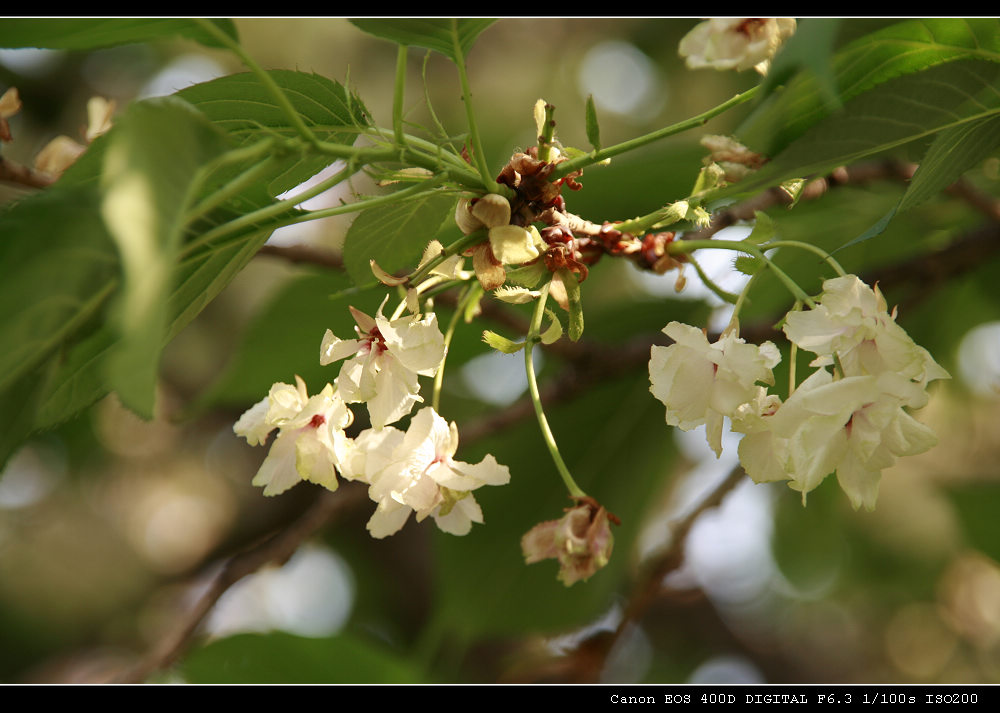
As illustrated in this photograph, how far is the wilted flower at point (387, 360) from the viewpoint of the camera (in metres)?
0.50

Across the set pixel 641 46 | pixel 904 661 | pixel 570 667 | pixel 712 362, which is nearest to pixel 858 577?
pixel 904 661

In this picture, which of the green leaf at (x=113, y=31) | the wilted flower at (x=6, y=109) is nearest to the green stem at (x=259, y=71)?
the green leaf at (x=113, y=31)

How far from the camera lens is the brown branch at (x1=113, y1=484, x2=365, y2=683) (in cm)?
85

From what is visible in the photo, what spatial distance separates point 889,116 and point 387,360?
0.33 meters

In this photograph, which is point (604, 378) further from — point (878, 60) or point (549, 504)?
point (878, 60)

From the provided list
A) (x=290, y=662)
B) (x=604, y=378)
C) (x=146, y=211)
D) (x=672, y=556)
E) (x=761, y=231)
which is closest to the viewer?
(x=146, y=211)

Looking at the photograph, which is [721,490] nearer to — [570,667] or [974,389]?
[570,667]

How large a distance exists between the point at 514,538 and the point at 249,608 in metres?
1.18

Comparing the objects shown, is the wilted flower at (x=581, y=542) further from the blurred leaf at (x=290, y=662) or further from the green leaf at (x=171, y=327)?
the blurred leaf at (x=290, y=662)

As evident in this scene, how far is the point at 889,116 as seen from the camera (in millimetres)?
474

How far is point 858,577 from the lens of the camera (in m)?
2.04

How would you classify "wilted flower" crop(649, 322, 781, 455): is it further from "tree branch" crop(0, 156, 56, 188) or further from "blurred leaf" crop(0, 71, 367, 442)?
"tree branch" crop(0, 156, 56, 188)

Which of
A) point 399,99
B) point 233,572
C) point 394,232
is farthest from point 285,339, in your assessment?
point 399,99

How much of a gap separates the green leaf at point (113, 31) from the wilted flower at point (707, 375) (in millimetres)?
308
